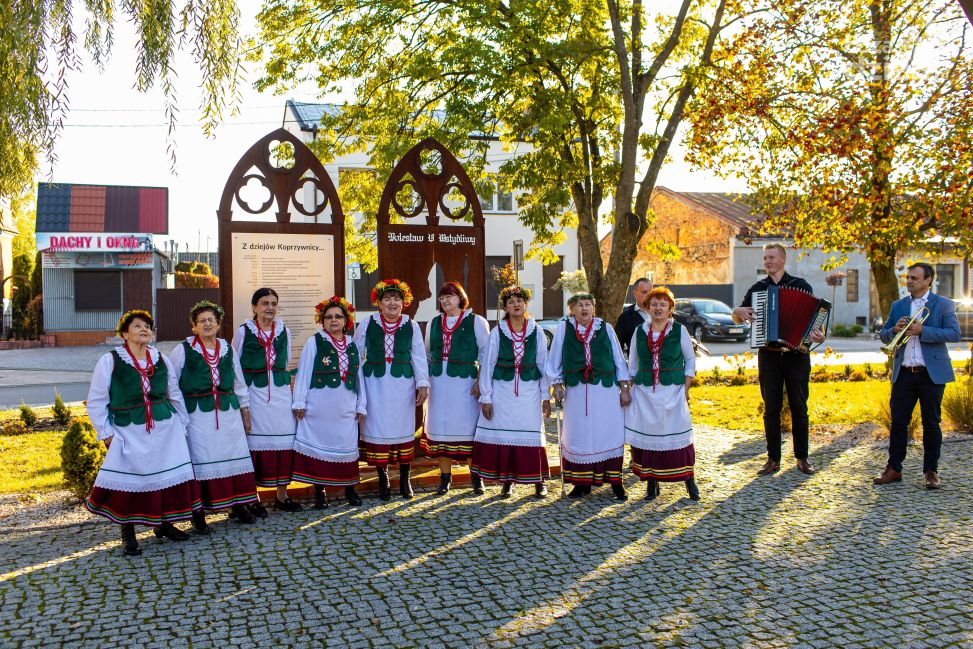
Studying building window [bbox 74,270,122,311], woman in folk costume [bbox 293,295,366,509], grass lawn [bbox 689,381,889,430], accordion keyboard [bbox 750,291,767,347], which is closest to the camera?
woman in folk costume [bbox 293,295,366,509]

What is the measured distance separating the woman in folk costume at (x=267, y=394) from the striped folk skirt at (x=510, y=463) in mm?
1596

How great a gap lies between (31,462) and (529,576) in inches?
249

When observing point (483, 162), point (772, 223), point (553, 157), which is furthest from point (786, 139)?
point (483, 162)

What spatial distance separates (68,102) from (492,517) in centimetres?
474

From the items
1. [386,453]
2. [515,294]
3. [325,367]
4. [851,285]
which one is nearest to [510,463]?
[386,453]

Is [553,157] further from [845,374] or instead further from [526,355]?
[845,374]

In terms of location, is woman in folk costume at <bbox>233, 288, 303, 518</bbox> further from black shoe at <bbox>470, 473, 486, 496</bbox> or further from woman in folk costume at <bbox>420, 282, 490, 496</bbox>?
black shoe at <bbox>470, 473, 486, 496</bbox>

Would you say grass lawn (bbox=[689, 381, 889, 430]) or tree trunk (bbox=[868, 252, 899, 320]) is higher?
tree trunk (bbox=[868, 252, 899, 320])

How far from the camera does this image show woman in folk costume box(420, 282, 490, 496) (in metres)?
6.99

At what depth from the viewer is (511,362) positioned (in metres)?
6.88

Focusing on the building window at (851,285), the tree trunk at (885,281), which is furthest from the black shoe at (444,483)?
the building window at (851,285)

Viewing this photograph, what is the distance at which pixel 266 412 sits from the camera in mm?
6344

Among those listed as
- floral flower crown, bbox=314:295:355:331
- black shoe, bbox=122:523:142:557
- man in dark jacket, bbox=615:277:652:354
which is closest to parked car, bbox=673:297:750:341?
man in dark jacket, bbox=615:277:652:354

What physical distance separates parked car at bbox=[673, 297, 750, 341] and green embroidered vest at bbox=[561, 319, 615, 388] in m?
20.5
